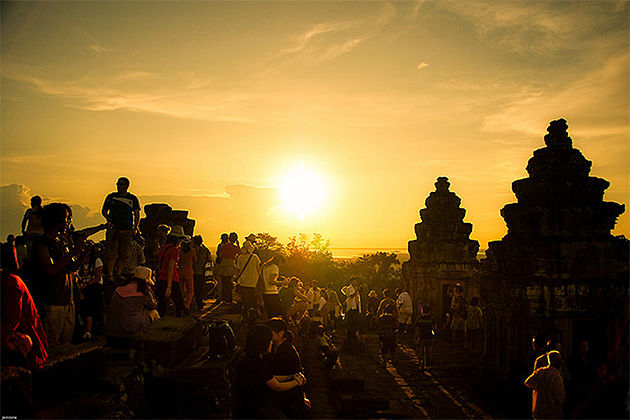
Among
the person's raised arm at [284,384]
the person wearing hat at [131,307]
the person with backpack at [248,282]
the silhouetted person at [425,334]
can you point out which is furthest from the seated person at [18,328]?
the silhouetted person at [425,334]

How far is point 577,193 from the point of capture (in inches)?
395

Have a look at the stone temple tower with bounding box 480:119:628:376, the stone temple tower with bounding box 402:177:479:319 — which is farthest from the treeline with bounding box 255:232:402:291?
the stone temple tower with bounding box 480:119:628:376

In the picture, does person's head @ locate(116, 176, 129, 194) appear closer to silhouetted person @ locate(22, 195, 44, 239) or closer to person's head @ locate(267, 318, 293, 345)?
silhouetted person @ locate(22, 195, 44, 239)

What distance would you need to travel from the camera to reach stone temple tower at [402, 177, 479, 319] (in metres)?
17.2

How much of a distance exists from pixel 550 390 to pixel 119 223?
6.91m

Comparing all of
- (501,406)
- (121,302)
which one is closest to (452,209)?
(501,406)

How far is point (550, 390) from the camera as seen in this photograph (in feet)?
21.0

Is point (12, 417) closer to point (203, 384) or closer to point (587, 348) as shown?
point (203, 384)

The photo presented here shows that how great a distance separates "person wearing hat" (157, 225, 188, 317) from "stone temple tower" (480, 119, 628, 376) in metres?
6.41

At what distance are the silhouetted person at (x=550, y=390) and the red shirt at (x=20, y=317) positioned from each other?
19.0 feet

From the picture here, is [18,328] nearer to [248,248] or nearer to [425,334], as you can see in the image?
[248,248]

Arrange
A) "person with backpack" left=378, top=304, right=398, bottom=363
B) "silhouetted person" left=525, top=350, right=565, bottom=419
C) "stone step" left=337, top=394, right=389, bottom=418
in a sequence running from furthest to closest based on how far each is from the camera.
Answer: "person with backpack" left=378, top=304, right=398, bottom=363 < "stone step" left=337, top=394, right=389, bottom=418 < "silhouetted person" left=525, top=350, right=565, bottom=419

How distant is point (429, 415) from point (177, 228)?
540 cm

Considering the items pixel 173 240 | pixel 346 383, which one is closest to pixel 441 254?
pixel 346 383
